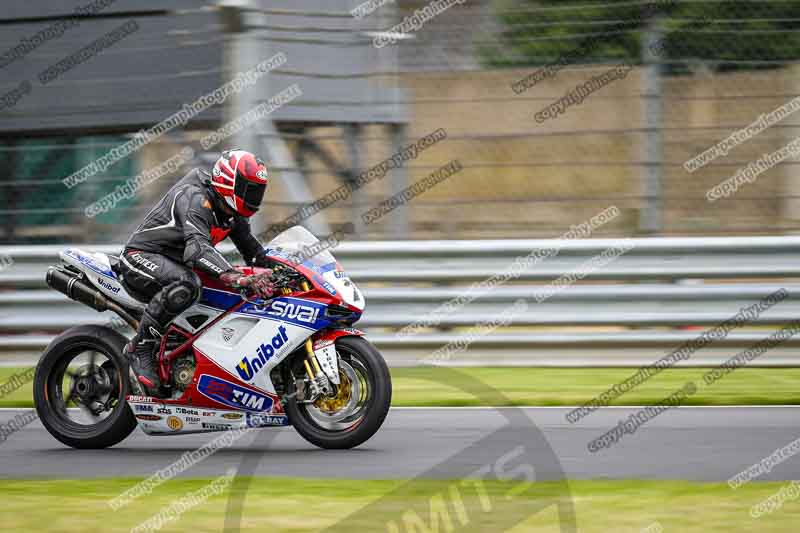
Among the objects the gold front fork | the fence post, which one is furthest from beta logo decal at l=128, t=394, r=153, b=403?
the fence post

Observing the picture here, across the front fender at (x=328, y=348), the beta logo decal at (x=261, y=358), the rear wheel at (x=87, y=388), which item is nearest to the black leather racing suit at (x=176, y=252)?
the rear wheel at (x=87, y=388)

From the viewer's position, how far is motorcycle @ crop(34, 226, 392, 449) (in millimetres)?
7012

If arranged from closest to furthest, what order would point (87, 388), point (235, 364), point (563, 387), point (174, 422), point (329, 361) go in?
point (329, 361)
point (235, 364)
point (174, 422)
point (87, 388)
point (563, 387)

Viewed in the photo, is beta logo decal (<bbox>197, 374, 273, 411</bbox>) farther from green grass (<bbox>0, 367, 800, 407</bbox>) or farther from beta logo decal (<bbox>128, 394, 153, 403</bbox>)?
green grass (<bbox>0, 367, 800, 407</bbox>)

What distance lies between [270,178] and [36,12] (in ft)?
13.3

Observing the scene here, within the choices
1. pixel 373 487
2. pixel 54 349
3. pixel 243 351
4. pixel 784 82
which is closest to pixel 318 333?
pixel 243 351

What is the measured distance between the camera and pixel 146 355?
7.26m

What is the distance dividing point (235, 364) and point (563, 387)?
10.3 feet

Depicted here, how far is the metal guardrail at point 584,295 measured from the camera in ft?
33.3

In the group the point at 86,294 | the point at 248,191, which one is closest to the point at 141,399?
the point at 86,294

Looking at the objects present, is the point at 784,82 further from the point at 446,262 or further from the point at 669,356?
the point at 446,262

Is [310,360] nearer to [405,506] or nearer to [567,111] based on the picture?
[405,506]

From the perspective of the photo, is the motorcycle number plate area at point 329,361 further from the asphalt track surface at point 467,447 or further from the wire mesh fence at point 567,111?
the wire mesh fence at point 567,111

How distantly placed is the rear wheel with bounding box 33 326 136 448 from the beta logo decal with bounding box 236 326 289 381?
774 mm
